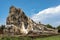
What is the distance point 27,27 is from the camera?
60344 mm

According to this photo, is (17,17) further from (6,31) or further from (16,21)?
(6,31)

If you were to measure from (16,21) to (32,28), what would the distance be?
5.45 m

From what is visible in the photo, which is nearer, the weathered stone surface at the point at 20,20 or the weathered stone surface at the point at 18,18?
the weathered stone surface at the point at 20,20

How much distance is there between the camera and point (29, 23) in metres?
59.4

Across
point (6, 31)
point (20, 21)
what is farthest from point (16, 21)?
point (6, 31)

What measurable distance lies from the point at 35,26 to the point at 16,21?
597 centimetres

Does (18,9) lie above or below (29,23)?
above

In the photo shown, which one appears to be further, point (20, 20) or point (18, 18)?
point (20, 20)

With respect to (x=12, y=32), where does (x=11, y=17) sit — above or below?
above

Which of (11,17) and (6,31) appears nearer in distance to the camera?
(6,31)

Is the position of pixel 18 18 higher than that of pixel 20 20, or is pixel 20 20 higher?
pixel 18 18

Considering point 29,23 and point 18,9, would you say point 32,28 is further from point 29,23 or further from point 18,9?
point 18,9

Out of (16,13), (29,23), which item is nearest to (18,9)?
(16,13)

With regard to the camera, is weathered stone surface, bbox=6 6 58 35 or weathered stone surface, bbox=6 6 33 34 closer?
weathered stone surface, bbox=6 6 58 35
